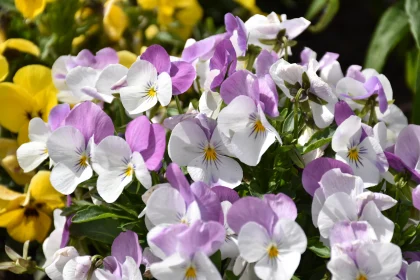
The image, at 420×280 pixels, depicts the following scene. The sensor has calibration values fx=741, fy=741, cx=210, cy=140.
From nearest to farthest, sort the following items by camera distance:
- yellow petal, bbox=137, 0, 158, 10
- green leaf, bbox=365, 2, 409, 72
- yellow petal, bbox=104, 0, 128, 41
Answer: yellow petal, bbox=104, 0, 128, 41
yellow petal, bbox=137, 0, 158, 10
green leaf, bbox=365, 2, 409, 72

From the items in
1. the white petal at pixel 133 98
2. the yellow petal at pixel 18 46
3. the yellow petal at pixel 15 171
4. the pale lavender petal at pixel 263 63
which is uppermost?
the pale lavender petal at pixel 263 63

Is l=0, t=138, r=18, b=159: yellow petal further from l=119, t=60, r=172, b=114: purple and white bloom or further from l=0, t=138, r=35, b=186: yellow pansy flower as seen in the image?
l=119, t=60, r=172, b=114: purple and white bloom

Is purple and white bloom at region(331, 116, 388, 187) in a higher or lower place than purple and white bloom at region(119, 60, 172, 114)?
lower

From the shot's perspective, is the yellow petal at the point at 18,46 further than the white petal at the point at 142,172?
Yes

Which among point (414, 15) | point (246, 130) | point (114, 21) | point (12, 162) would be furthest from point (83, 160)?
point (414, 15)

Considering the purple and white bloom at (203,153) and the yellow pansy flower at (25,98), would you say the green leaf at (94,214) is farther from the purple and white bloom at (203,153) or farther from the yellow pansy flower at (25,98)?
the yellow pansy flower at (25,98)

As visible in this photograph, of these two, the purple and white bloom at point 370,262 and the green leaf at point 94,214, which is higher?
the purple and white bloom at point 370,262

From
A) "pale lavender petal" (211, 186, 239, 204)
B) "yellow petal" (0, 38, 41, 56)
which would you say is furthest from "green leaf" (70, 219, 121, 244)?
"yellow petal" (0, 38, 41, 56)

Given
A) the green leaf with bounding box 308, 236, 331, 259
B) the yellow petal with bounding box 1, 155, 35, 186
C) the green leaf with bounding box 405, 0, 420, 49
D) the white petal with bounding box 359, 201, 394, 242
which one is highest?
the white petal with bounding box 359, 201, 394, 242

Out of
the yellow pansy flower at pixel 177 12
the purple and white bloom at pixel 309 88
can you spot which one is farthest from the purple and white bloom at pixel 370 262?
the yellow pansy flower at pixel 177 12
